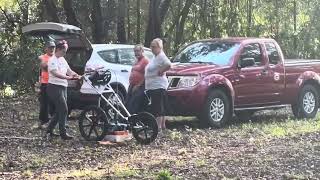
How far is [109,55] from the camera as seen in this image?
13.9 meters

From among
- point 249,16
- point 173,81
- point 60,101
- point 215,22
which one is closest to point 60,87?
point 60,101

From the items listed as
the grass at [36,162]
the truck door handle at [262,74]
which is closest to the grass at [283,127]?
the truck door handle at [262,74]

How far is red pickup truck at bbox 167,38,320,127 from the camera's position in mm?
12016

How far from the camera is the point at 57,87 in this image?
412 inches

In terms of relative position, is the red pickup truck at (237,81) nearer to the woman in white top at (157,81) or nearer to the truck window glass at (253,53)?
the truck window glass at (253,53)

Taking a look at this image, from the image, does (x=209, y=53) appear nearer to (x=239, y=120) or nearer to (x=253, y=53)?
(x=253, y=53)

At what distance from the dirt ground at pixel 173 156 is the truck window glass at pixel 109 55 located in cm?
202

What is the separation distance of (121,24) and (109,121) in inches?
532

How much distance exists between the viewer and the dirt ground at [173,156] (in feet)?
24.7

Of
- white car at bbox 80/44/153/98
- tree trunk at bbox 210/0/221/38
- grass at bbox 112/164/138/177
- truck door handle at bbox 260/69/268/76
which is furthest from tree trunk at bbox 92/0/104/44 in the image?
grass at bbox 112/164/138/177

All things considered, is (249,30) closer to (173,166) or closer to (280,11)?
(280,11)

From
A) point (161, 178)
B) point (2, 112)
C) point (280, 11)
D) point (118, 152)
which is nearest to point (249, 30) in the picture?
point (280, 11)

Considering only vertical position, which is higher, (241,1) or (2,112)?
(241,1)

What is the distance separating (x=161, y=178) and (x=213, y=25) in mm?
21879
